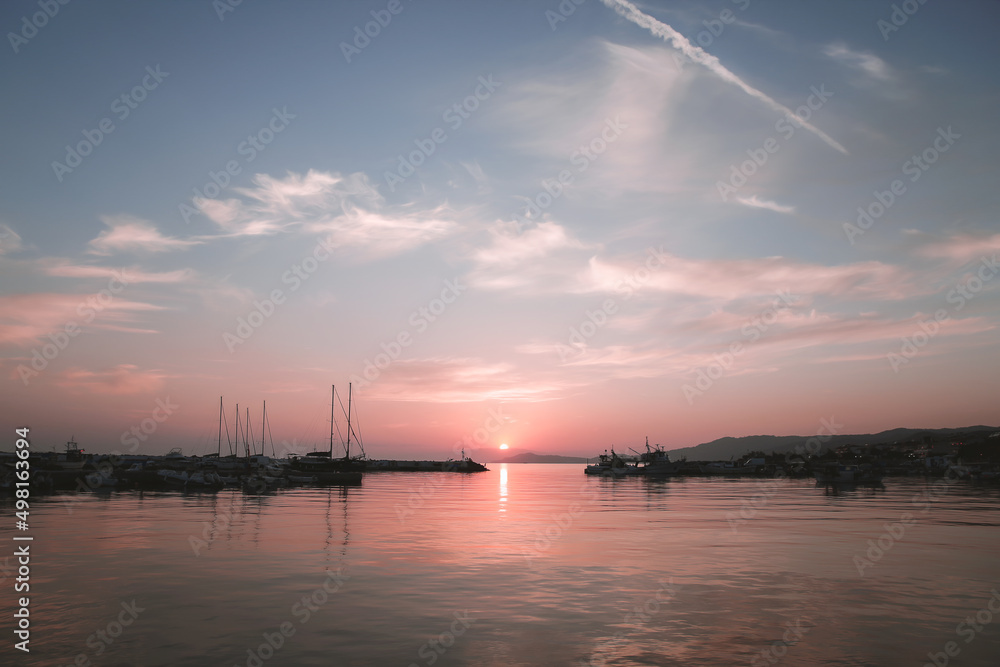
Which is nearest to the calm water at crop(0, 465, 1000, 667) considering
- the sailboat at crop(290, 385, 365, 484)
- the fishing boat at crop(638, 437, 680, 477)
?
the sailboat at crop(290, 385, 365, 484)

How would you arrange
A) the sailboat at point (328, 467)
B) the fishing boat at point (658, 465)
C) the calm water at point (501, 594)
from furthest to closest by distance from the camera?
the fishing boat at point (658, 465)
the sailboat at point (328, 467)
the calm water at point (501, 594)

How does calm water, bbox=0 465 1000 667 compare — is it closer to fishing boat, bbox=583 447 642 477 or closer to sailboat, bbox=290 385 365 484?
sailboat, bbox=290 385 365 484

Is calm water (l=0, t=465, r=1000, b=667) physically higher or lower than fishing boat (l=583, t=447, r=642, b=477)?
higher

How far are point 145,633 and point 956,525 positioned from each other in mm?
48882

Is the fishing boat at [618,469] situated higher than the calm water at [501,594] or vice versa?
the calm water at [501,594]

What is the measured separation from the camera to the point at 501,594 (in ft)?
72.7

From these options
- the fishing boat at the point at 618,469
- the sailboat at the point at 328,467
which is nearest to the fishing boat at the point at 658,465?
the fishing boat at the point at 618,469

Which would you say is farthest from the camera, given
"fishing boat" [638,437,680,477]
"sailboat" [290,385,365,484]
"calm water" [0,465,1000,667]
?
"fishing boat" [638,437,680,477]

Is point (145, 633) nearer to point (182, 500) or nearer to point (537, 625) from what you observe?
point (537, 625)

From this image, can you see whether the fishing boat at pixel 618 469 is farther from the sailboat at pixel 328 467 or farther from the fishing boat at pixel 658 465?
the sailboat at pixel 328 467

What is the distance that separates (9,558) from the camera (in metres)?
26.5

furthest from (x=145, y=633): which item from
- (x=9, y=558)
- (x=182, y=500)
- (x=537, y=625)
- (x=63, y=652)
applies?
(x=182, y=500)

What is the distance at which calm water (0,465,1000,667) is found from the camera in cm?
1585

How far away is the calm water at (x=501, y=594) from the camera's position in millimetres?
15852
